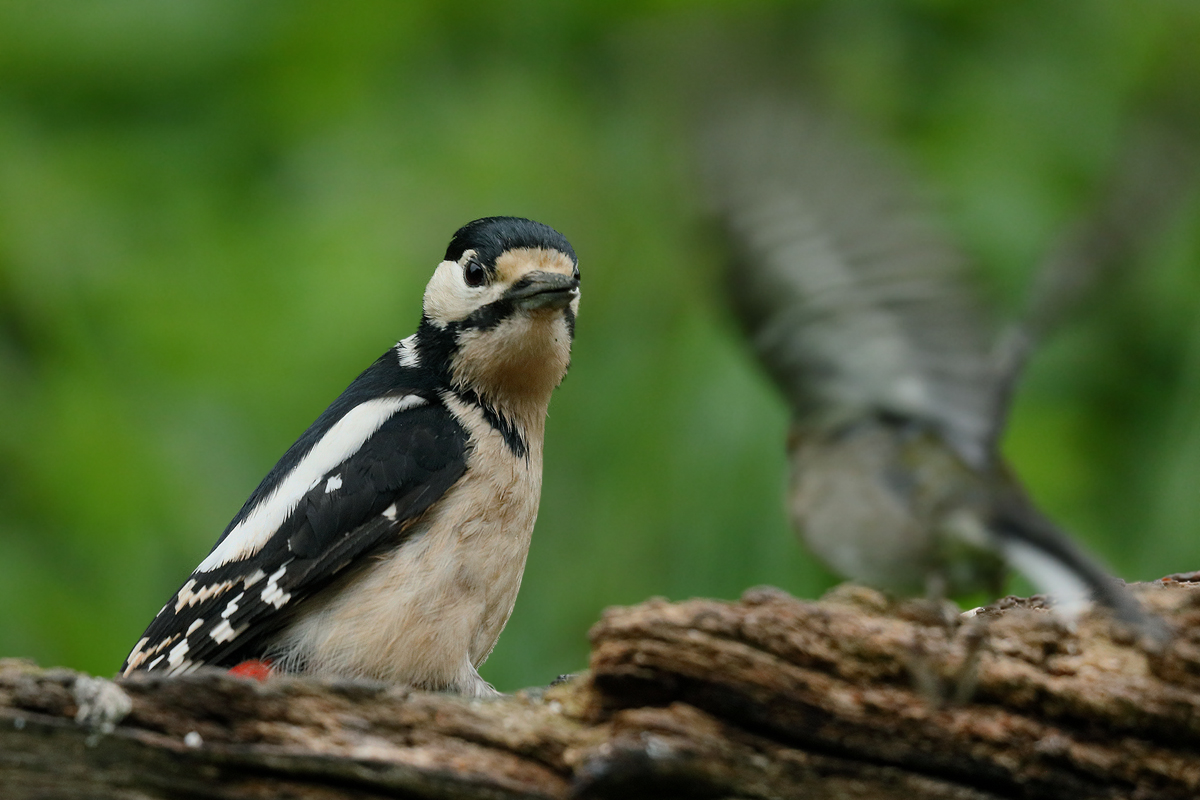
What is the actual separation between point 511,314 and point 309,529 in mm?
725

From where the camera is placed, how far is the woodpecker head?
9.77 ft

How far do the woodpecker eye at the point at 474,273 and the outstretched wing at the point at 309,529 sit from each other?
0.36m

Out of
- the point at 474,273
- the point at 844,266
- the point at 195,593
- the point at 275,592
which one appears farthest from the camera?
the point at 474,273

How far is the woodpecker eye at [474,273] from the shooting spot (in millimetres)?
3084

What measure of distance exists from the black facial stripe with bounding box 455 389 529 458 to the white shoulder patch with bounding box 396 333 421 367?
0.24 metres

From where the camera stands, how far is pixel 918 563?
208 cm

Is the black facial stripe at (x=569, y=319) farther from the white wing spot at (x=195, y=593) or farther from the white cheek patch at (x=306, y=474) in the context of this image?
the white wing spot at (x=195, y=593)

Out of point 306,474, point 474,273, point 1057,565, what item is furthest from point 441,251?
point 1057,565

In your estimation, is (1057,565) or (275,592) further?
(275,592)

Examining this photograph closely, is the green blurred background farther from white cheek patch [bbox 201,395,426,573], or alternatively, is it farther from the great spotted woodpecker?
white cheek patch [bbox 201,395,426,573]

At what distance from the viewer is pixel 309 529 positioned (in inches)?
107

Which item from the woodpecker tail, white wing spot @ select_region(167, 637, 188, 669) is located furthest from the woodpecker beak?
the woodpecker tail

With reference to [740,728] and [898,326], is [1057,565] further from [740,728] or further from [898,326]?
[740,728]

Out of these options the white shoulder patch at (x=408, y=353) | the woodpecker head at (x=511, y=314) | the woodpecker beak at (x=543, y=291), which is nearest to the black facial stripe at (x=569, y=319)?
the woodpecker head at (x=511, y=314)
